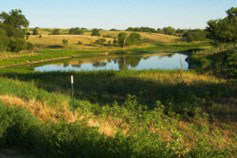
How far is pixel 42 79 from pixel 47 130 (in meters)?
22.0

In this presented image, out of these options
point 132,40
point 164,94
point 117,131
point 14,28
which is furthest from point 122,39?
point 117,131

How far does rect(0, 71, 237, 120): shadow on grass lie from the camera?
48.5 feet

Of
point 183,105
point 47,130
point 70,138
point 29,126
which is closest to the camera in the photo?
point 70,138

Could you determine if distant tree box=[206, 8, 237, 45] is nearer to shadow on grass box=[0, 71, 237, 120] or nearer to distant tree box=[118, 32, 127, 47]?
shadow on grass box=[0, 71, 237, 120]

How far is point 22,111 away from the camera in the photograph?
25.5 ft

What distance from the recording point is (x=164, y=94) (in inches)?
761

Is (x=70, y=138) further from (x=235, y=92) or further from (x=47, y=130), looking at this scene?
(x=235, y=92)

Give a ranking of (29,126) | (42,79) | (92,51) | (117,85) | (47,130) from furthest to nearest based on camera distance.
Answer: (92,51) → (42,79) → (117,85) → (29,126) → (47,130)

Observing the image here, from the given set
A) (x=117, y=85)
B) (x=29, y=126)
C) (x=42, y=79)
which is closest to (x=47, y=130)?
(x=29, y=126)

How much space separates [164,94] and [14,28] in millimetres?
53962

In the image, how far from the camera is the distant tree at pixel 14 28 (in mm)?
64062

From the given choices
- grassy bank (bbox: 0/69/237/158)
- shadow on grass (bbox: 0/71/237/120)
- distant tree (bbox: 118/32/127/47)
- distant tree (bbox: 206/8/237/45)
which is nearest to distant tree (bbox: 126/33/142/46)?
distant tree (bbox: 118/32/127/47)

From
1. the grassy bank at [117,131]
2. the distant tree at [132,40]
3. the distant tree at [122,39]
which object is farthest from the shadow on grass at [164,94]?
the distant tree at [132,40]

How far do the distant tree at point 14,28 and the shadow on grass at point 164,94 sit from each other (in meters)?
38.6
